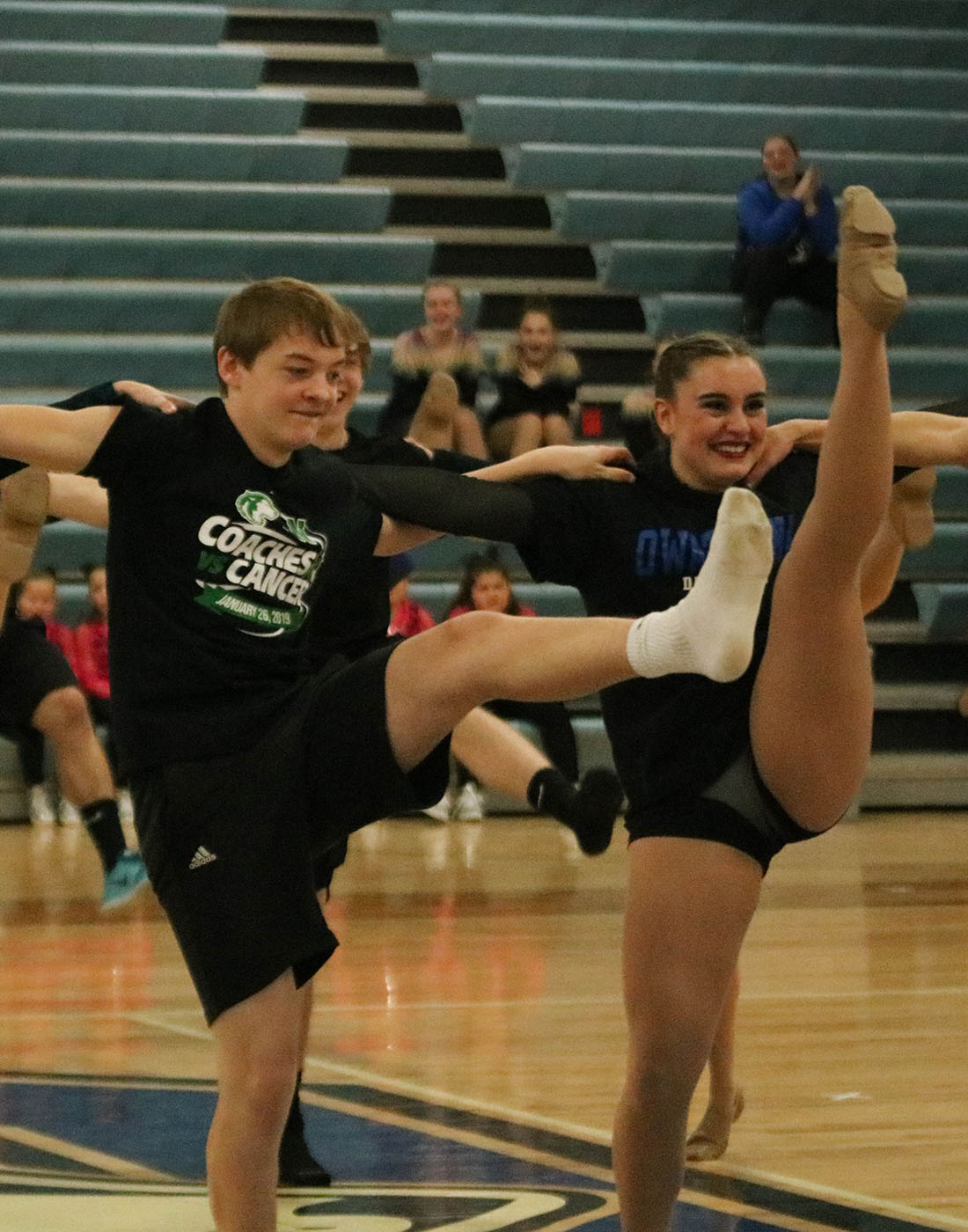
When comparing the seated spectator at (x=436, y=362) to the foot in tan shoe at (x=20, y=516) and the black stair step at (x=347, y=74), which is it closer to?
the black stair step at (x=347, y=74)

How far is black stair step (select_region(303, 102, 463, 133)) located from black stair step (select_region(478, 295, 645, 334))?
1348 mm

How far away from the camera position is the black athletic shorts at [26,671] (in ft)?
22.5

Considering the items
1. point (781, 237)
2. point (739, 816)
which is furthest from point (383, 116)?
Result: point (739, 816)

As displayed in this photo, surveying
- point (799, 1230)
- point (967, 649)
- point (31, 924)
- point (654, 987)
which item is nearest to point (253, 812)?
point (654, 987)

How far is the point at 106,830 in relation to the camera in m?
6.30

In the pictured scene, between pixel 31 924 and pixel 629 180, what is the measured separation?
657cm

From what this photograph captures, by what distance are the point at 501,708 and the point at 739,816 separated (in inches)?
221

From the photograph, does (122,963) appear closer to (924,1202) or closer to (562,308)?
(924,1202)

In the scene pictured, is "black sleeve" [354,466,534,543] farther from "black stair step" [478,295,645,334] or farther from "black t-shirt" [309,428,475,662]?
"black stair step" [478,295,645,334]

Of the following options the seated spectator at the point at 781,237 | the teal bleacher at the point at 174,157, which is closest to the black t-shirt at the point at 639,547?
the seated spectator at the point at 781,237

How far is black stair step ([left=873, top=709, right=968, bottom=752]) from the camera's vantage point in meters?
10.2

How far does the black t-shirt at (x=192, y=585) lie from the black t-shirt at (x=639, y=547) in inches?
18.4

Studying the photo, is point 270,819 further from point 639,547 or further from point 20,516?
point 20,516

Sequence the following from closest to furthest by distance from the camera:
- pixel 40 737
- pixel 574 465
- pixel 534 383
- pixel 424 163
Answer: pixel 574 465, pixel 40 737, pixel 534 383, pixel 424 163
